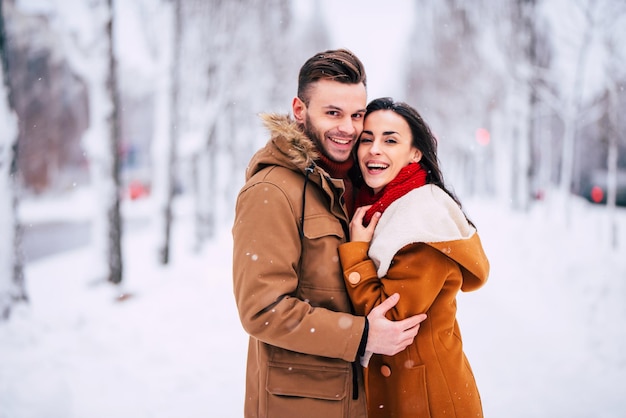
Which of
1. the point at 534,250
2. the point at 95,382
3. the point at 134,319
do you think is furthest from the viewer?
the point at 534,250

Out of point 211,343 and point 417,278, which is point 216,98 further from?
point 417,278

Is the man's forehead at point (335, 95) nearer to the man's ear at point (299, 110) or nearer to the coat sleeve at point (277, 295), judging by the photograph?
the man's ear at point (299, 110)

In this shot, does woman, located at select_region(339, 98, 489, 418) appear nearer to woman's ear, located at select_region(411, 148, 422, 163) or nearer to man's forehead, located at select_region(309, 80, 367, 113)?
woman's ear, located at select_region(411, 148, 422, 163)

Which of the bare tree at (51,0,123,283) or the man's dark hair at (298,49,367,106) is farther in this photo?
the bare tree at (51,0,123,283)

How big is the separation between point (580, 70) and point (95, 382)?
37.5ft

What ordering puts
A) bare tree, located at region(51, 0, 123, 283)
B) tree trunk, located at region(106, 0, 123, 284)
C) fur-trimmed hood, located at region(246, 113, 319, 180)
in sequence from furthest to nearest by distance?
tree trunk, located at region(106, 0, 123, 284) → bare tree, located at region(51, 0, 123, 283) → fur-trimmed hood, located at region(246, 113, 319, 180)

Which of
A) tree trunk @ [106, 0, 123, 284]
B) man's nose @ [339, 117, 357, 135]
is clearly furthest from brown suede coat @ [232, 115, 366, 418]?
tree trunk @ [106, 0, 123, 284]

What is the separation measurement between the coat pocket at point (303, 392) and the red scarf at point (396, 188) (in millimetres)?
814

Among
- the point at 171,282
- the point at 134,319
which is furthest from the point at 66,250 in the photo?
the point at 134,319

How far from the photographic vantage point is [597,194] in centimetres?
1905

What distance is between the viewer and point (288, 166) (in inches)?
81.0

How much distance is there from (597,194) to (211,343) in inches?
774

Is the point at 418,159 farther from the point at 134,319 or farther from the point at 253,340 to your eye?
the point at 134,319

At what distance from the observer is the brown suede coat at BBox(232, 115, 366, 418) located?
182cm
